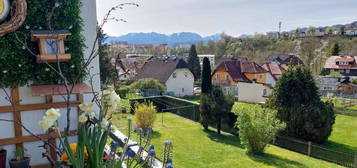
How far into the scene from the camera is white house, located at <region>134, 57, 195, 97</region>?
2505 cm

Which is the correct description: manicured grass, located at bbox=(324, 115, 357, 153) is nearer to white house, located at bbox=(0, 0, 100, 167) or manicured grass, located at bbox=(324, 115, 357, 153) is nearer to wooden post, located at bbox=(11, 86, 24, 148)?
white house, located at bbox=(0, 0, 100, 167)

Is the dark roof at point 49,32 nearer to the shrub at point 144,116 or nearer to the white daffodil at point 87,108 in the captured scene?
the white daffodil at point 87,108

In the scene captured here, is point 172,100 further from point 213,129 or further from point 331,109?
point 331,109

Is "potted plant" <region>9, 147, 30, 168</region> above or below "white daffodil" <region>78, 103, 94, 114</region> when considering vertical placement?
below

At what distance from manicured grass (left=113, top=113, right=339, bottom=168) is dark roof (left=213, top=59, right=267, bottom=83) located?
1571 cm

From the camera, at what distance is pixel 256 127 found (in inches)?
356

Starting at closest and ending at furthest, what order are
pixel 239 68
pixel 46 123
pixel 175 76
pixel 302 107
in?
pixel 46 123 → pixel 302 107 → pixel 175 76 → pixel 239 68

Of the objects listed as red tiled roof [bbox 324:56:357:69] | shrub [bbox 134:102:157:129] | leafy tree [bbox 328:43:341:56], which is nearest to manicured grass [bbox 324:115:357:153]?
shrub [bbox 134:102:157:129]

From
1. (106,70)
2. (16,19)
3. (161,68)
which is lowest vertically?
(161,68)

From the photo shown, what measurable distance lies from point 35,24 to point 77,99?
0.97 metres

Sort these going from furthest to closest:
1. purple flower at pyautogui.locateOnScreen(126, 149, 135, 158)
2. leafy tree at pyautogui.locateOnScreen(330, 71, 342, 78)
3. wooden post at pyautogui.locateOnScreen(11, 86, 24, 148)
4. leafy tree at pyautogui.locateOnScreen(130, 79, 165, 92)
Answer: leafy tree at pyautogui.locateOnScreen(330, 71, 342, 78), leafy tree at pyautogui.locateOnScreen(130, 79, 165, 92), wooden post at pyautogui.locateOnScreen(11, 86, 24, 148), purple flower at pyautogui.locateOnScreen(126, 149, 135, 158)

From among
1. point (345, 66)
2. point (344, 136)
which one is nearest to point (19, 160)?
point (344, 136)

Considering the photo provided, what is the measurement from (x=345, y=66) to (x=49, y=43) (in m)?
35.1

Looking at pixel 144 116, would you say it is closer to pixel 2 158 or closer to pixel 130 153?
pixel 2 158
